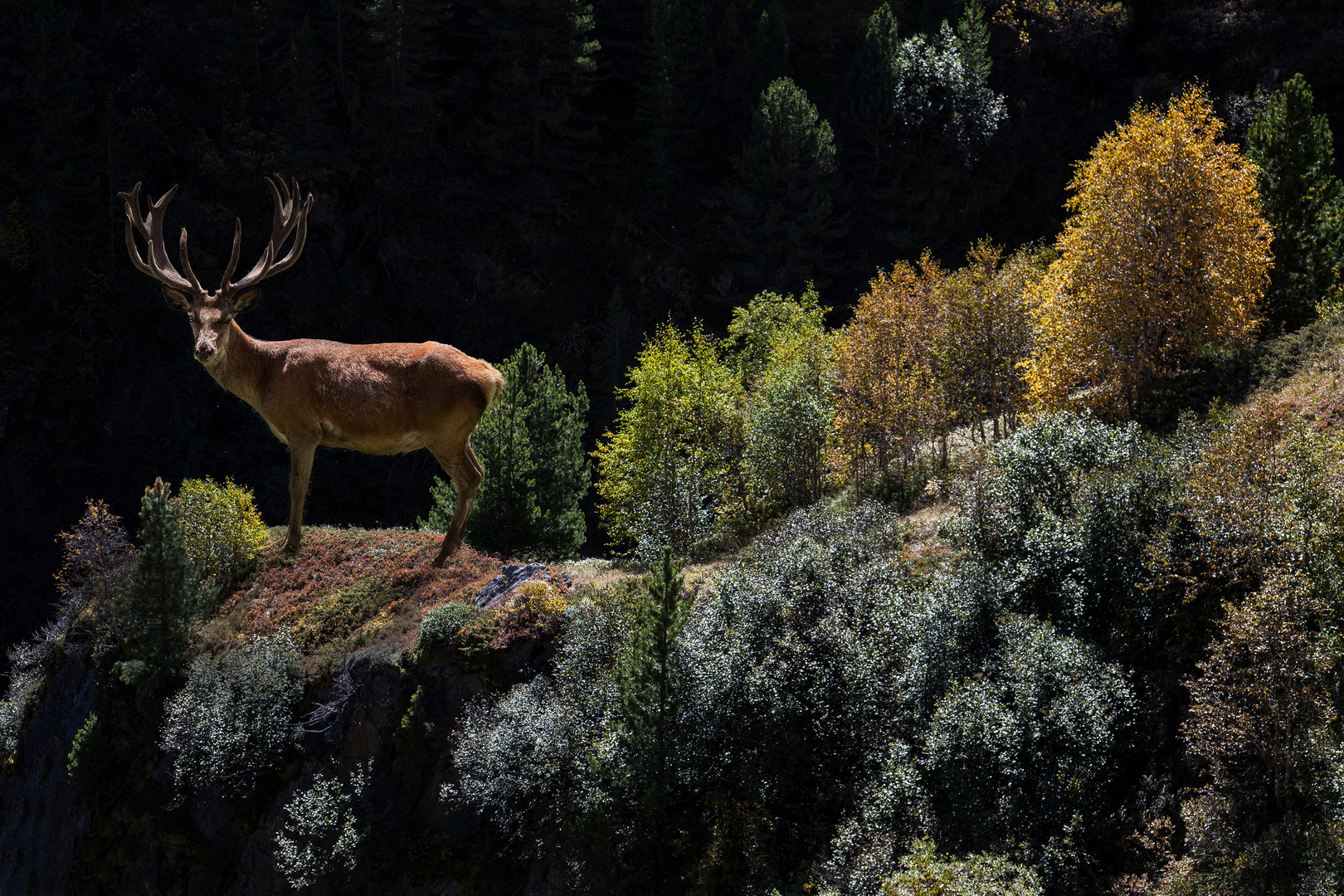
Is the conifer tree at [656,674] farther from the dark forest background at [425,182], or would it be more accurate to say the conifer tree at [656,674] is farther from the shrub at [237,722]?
the dark forest background at [425,182]

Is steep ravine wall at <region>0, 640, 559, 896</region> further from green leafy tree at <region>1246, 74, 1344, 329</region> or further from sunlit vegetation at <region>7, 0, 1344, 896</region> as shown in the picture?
green leafy tree at <region>1246, 74, 1344, 329</region>

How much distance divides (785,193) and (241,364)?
44.9m

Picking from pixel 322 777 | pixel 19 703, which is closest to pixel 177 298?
pixel 322 777

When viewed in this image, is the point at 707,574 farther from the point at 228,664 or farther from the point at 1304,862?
the point at 1304,862

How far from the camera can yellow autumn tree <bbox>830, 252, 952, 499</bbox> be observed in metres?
31.8

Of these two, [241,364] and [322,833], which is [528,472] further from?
[322,833]

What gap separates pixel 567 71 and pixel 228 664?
47.1 m

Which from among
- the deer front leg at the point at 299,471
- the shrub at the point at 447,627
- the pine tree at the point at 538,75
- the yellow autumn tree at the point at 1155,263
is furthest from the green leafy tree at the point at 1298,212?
the pine tree at the point at 538,75

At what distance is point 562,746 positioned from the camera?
1842cm

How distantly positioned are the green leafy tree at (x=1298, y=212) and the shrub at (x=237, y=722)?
96.9 feet

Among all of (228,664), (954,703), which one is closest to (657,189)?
(228,664)

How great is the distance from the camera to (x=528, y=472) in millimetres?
30234

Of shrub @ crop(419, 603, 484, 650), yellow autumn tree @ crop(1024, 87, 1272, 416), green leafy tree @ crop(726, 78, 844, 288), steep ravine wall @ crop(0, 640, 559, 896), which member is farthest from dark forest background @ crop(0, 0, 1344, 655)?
shrub @ crop(419, 603, 484, 650)

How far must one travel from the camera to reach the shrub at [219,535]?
912 inches
